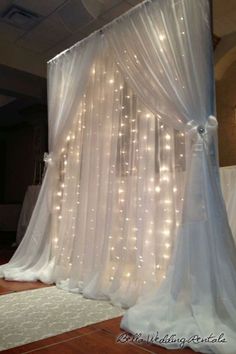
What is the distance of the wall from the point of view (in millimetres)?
4230

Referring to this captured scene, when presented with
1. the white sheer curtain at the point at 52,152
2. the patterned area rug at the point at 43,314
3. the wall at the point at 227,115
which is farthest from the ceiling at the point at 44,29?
the patterned area rug at the point at 43,314

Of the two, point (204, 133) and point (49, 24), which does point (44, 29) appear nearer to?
point (49, 24)

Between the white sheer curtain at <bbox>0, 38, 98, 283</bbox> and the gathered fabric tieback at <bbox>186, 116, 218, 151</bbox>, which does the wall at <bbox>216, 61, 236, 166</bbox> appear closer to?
the white sheer curtain at <bbox>0, 38, 98, 283</bbox>

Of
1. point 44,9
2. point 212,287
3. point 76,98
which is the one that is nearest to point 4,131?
point 44,9

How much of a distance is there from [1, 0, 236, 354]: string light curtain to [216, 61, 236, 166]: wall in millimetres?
2156

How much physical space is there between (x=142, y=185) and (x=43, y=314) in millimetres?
983

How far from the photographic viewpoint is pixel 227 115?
14.1 ft

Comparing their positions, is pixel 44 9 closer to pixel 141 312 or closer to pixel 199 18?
pixel 199 18

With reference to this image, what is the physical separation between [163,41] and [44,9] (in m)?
1.80

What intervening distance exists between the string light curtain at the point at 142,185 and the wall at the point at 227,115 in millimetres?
2156

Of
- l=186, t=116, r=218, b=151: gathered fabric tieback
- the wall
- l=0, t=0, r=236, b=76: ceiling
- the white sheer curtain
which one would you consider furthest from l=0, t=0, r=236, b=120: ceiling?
l=186, t=116, r=218, b=151: gathered fabric tieback

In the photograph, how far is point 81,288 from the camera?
2.38 m

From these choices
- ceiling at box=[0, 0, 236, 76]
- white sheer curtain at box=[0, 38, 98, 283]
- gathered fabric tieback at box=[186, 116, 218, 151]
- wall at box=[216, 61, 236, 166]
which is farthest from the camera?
wall at box=[216, 61, 236, 166]

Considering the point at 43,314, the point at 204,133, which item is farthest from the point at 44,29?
the point at 43,314
